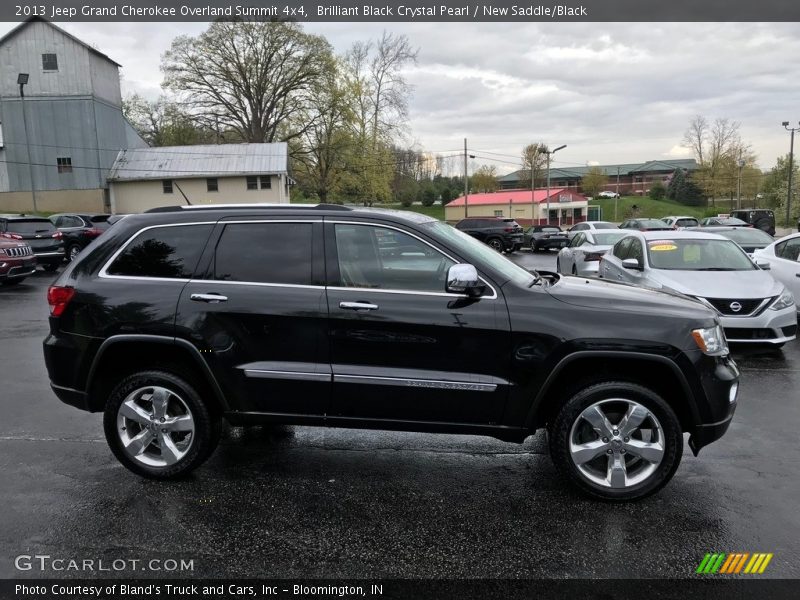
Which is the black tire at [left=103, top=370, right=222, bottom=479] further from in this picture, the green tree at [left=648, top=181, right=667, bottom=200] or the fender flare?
the green tree at [left=648, top=181, right=667, bottom=200]

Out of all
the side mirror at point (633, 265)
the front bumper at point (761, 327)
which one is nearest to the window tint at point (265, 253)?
the front bumper at point (761, 327)

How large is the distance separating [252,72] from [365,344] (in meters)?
48.8

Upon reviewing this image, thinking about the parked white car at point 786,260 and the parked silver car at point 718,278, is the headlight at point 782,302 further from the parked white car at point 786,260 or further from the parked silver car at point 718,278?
the parked white car at point 786,260

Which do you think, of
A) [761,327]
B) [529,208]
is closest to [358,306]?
[761,327]

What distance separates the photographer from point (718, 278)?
754 centimetres

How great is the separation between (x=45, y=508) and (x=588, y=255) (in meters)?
11.3

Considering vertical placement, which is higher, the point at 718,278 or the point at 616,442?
the point at 718,278

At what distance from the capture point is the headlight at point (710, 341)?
3566mm

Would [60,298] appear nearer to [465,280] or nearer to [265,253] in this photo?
[265,253]

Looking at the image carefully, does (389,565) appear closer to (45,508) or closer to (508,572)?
(508,572)

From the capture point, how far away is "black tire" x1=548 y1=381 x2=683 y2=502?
11.7ft

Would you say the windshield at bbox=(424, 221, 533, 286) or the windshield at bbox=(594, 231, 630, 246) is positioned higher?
the windshield at bbox=(424, 221, 533, 286)

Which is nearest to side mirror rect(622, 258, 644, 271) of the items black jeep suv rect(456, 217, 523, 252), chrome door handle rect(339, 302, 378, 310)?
chrome door handle rect(339, 302, 378, 310)
